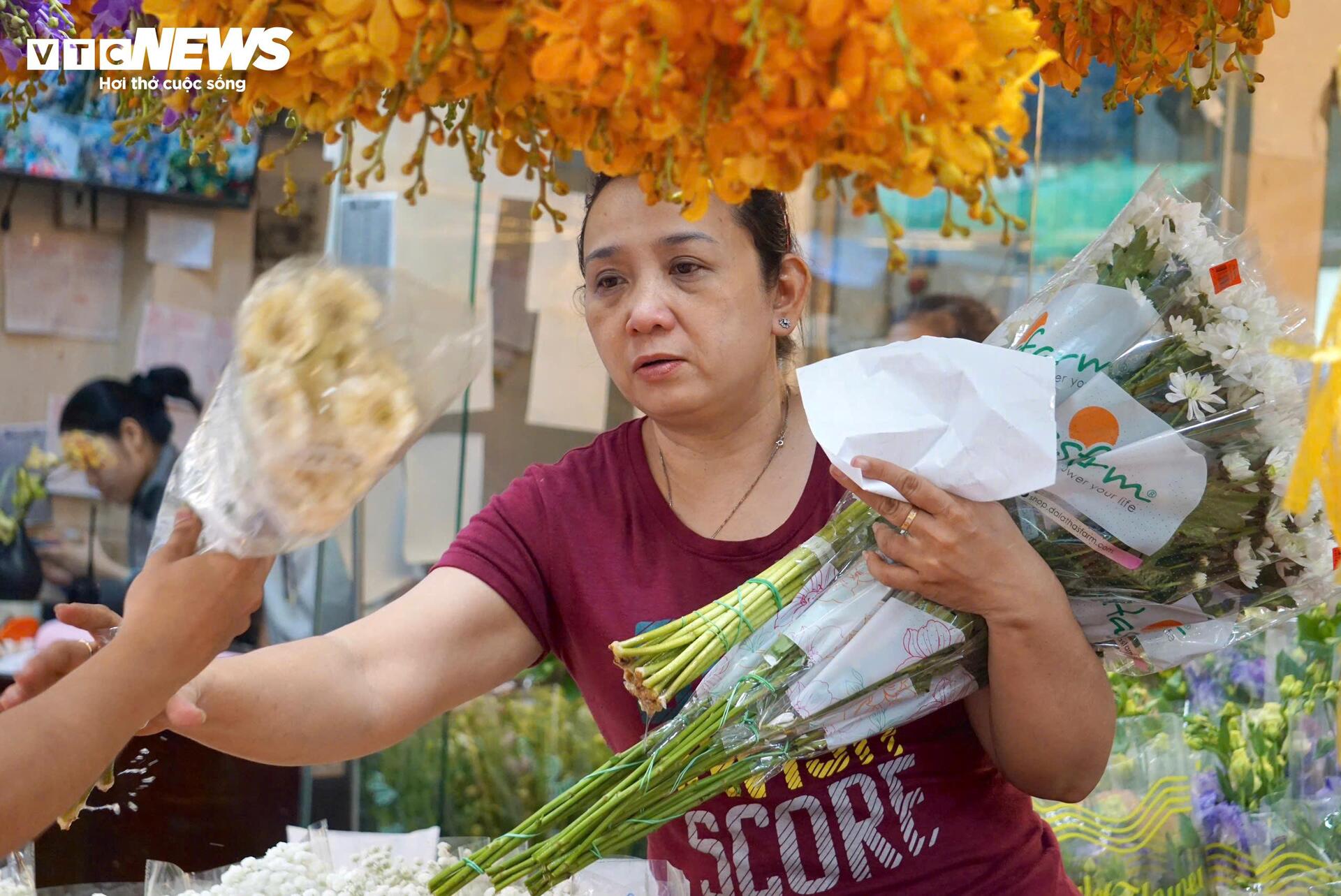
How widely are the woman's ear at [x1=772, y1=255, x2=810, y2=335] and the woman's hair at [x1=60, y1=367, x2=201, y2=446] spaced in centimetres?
265

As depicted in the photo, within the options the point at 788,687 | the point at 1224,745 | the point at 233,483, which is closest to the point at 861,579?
the point at 788,687

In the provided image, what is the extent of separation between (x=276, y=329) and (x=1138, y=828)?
155 cm

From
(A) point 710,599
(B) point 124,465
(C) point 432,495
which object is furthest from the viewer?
(B) point 124,465

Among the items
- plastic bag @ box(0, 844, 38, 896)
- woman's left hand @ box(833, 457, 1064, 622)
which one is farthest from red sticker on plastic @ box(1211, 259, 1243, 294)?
plastic bag @ box(0, 844, 38, 896)

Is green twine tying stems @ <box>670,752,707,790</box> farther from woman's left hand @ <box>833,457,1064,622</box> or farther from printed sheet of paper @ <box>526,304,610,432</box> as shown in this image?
printed sheet of paper @ <box>526,304,610,432</box>

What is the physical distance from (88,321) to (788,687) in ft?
10.6

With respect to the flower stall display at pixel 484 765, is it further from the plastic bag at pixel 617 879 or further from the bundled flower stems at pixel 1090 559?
the bundled flower stems at pixel 1090 559

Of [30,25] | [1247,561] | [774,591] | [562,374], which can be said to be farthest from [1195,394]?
[562,374]

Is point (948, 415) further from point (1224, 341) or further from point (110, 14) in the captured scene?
point (110, 14)

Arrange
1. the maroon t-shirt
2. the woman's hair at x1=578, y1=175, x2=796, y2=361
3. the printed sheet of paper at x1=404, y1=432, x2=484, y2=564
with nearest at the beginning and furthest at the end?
the maroon t-shirt < the woman's hair at x1=578, y1=175, x2=796, y2=361 < the printed sheet of paper at x1=404, y1=432, x2=484, y2=564

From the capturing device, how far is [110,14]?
49.1 inches

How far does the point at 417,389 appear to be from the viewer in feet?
3.32

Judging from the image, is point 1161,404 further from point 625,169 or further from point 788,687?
point 625,169

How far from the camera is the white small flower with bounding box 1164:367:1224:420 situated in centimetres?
131
